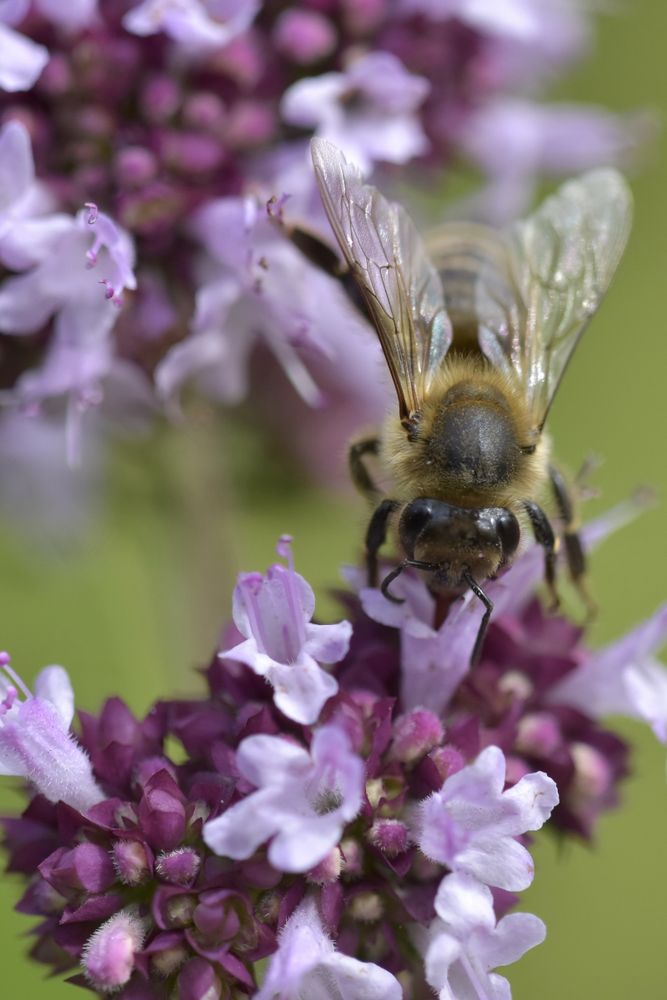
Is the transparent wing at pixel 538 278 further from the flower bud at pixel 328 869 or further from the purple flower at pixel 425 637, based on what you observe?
the flower bud at pixel 328 869

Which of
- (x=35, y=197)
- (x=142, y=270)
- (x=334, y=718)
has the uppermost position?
(x=35, y=197)

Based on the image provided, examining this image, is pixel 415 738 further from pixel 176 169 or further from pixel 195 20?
pixel 195 20

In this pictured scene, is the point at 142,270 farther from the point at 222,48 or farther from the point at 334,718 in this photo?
the point at 334,718

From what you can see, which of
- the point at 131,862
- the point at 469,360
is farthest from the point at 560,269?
the point at 131,862

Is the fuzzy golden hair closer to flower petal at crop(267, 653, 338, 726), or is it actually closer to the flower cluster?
the flower cluster

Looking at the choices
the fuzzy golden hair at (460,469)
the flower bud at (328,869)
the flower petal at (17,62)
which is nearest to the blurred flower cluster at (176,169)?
the flower petal at (17,62)

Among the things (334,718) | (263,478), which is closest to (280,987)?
(334,718)
